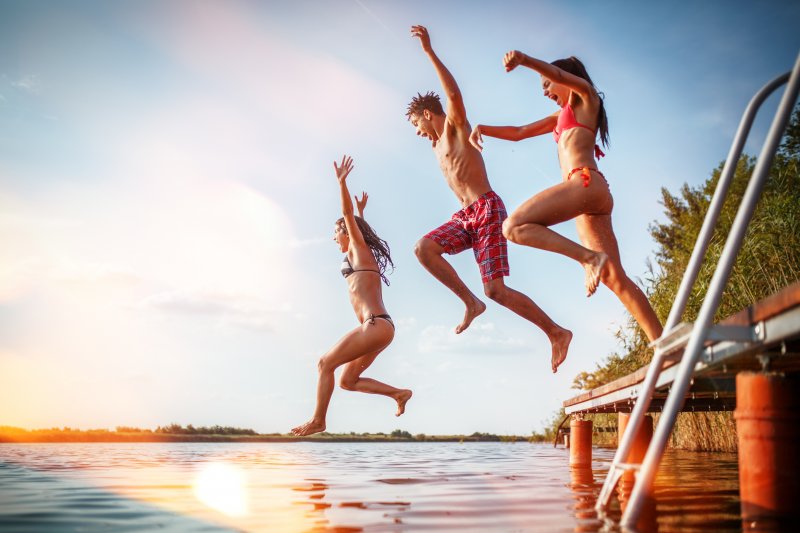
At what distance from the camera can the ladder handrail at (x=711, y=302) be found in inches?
99.6

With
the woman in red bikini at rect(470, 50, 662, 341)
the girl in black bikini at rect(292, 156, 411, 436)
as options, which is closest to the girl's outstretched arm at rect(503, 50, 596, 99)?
the woman in red bikini at rect(470, 50, 662, 341)

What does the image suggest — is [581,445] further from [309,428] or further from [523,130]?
[523,130]

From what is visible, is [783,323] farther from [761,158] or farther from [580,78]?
[580,78]

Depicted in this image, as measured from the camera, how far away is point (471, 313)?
21.6 ft

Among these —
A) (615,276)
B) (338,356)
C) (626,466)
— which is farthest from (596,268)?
(338,356)

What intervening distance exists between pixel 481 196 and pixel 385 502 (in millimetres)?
3046

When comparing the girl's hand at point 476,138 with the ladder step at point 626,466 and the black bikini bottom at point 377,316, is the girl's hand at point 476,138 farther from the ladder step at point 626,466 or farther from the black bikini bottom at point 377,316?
the black bikini bottom at point 377,316

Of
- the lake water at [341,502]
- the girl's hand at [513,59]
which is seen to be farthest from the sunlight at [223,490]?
the girl's hand at [513,59]

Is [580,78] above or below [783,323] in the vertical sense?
above

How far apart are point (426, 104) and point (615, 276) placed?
3099 mm

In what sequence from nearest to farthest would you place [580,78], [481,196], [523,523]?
[523,523] < [580,78] < [481,196]

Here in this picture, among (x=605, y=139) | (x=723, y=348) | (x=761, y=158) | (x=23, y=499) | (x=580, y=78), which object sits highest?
(x=580, y=78)

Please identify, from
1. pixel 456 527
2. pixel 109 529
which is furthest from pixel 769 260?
pixel 109 529

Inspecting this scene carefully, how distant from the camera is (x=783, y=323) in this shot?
8.16ft
